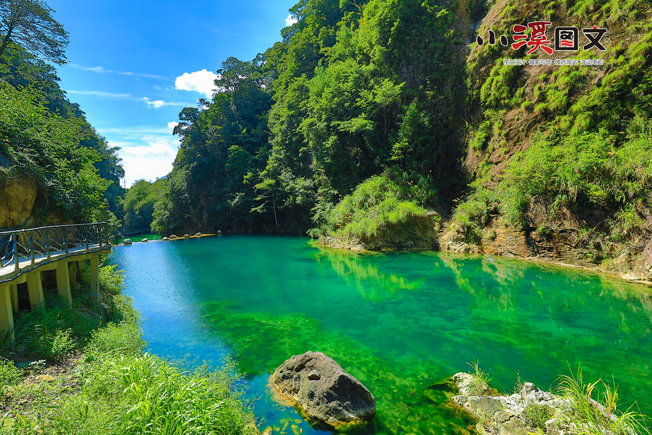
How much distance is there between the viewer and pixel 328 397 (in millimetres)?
4719

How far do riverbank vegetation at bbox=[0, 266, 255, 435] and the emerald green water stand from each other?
116cm

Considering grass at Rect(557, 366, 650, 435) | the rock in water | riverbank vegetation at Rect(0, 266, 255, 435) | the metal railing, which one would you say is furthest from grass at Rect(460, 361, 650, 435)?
the metal railing

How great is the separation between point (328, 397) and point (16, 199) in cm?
925

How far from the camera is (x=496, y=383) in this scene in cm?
538

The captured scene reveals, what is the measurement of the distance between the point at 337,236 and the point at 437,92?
13.7 metres

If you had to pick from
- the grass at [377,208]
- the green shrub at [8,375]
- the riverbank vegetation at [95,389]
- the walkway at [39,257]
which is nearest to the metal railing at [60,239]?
the walkway at [39,257]

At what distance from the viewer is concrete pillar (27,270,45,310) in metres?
6.36

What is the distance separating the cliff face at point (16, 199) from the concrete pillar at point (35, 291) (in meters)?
2.06

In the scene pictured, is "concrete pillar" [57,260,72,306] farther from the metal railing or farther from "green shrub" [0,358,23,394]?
"green shrub" [0,358,23,394]

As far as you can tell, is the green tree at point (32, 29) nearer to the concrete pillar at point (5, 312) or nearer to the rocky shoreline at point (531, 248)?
the concrete pillar at point (5, 312)

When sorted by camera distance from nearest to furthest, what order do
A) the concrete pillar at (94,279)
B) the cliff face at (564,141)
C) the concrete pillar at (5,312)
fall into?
the concrete pillar at (5,312) < the concrete pillar at (94,279) < the cliff face at (564,141)

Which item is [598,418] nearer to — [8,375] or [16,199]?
[8,375]

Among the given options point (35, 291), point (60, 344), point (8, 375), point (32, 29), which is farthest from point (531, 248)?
point (32, 29)

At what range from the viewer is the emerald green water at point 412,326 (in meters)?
5.38
